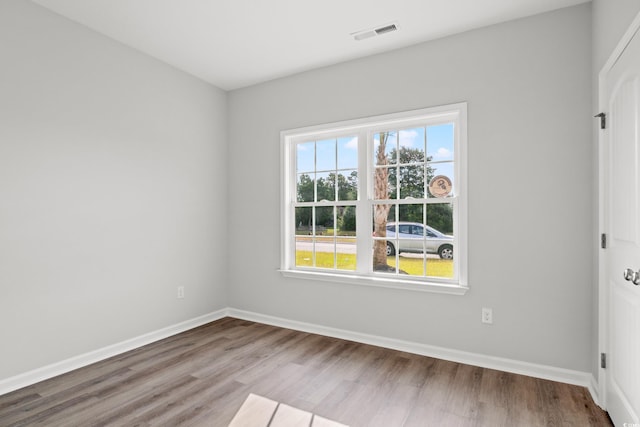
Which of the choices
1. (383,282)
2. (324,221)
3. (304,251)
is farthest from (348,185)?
(383,282)

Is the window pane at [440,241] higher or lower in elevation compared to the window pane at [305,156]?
lower

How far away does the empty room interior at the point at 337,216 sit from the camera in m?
2.32

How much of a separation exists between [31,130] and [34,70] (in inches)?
18.1

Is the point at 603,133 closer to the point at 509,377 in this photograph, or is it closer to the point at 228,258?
the point at 509,377

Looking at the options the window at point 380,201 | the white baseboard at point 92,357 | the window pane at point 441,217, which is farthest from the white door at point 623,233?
the white baseboard at point 92,357

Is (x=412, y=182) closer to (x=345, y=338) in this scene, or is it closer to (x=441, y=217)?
(x=441, y=217)

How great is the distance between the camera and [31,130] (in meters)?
2.60

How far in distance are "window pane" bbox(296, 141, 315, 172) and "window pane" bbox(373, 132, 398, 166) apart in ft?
2.48

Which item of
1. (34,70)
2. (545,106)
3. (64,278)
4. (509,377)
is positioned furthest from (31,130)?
(509,377)

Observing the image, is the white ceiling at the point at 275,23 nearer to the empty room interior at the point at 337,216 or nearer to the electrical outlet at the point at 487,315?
the empty room interior at the point at 337,216

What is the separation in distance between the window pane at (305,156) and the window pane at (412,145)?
1.02 meters

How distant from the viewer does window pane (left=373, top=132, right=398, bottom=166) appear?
3416 millimetres

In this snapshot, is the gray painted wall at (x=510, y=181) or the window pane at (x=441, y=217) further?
the window pane at (x=441, y=217)

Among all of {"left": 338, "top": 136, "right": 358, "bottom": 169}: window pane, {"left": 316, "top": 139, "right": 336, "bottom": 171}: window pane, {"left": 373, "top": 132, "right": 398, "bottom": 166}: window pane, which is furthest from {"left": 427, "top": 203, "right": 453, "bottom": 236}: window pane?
{"left": 316, "top": 139, "right": 336, "bottom": 171}: window pane
